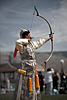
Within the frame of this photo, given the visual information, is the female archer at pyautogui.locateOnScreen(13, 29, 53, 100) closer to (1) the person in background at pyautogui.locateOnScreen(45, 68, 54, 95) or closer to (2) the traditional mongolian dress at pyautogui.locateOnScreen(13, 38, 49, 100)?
(2) the traditional mongolian dress at pyautogui.locateOnScreen(13, 38, 49, 100)

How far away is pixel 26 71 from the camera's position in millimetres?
4910

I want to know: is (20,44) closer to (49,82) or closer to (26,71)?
(26,71)

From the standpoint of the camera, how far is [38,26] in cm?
725

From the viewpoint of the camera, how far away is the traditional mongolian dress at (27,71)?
4.77 m

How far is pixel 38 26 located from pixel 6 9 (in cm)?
145

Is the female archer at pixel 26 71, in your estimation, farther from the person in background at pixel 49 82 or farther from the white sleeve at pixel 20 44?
the person in background at pixel 49 82

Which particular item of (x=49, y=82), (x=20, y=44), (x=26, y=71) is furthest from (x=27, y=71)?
(x=49, y=82)

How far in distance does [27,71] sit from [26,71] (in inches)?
0.8

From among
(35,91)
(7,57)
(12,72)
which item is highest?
(7,57)

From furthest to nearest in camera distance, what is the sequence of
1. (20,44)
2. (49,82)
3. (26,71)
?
(49,82), (26,71), (20,44)

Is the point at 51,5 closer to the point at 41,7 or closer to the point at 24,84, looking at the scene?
the point at 41,7

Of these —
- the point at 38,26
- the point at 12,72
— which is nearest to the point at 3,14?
the point at 38,26

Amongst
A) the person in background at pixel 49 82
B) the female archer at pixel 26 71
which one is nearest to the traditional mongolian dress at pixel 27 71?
the female archer at pixel 26 71

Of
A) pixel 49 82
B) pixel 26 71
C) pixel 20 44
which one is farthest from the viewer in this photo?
pixel 49 82
